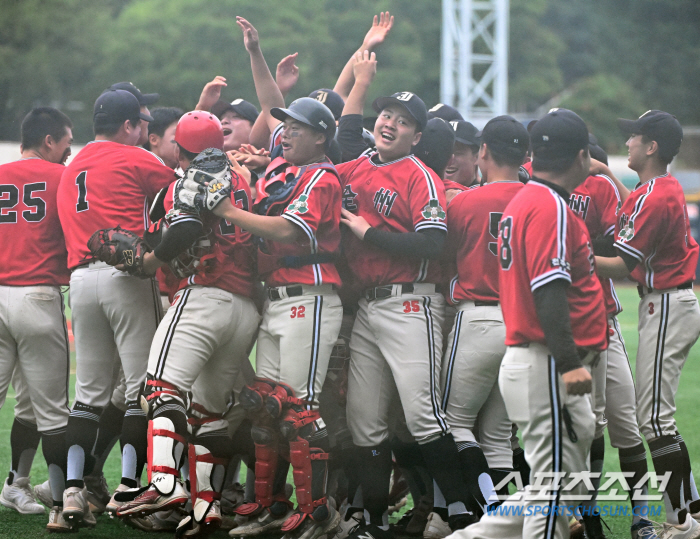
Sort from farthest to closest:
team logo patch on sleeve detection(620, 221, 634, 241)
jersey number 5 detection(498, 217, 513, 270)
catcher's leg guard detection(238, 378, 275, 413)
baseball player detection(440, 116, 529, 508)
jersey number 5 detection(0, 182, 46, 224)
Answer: jersey number 5 detection(0, 182, 46, 224), team logo patch on sleeve detection(620, 221, 634, 241), baseball player detection(440, 116, 529, 508), catcher's leg guard detection(238, 378, 275, 413), jersey number 5 detection(498, 217, 513, 270)

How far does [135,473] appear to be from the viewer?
5137 millimetres

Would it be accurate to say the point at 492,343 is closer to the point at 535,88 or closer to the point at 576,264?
the point at 576,264

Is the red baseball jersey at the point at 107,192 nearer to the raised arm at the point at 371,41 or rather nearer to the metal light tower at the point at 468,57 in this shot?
the raised arm at the point at 371,41

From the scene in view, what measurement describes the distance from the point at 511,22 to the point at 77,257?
1628 inches

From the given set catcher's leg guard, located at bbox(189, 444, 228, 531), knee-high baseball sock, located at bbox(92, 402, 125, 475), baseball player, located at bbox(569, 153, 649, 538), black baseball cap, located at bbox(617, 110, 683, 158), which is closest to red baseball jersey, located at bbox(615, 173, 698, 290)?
black baseball cap, located at bbox(617, 110, 683, 158)

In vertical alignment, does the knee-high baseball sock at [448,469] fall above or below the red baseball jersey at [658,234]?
below

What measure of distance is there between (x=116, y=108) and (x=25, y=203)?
85 cm

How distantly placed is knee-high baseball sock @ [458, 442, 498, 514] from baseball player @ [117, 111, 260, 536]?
1.38 metres

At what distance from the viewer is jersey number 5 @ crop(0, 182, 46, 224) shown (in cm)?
568

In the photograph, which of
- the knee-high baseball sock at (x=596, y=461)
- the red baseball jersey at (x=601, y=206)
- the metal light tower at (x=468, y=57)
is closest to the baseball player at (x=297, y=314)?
the knee-high baseball sock at (x=596, y=461)

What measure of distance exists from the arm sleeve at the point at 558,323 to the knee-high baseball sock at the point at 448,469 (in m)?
1.24

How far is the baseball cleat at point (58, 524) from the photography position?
530 cm

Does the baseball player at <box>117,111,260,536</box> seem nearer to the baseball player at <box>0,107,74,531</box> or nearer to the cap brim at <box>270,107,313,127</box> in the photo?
the cap brim at <box>270,107,313,127</box>

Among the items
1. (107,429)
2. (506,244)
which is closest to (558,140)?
(506,244)
